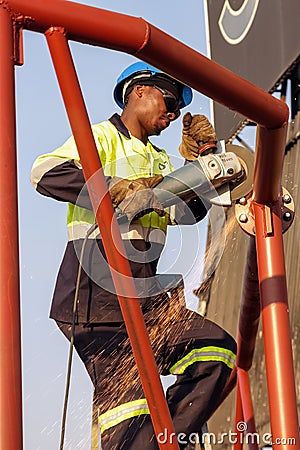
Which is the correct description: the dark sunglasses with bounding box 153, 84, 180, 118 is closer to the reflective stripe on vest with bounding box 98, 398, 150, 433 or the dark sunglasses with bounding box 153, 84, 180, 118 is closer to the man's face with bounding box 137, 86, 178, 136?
the man's face with bounding box 137, 86, 178, 136

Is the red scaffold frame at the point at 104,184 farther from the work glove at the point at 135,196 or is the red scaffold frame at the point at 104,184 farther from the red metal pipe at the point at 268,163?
the work glove at the point at 135,196

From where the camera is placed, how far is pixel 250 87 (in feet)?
6.50

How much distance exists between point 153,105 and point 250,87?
0.90 metres

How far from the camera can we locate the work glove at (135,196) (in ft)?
8.13

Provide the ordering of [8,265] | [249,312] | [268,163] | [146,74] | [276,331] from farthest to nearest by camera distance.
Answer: [146,74], [249,312], [268,163], [276,331], [8,265]

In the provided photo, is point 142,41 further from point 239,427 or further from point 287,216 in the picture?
point 239,427

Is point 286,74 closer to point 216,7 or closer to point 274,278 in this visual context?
point 216,7

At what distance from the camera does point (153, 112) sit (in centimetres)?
287

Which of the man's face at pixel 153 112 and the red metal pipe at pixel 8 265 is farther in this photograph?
the man's face at pixel 153 112

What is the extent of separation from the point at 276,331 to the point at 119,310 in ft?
2.41

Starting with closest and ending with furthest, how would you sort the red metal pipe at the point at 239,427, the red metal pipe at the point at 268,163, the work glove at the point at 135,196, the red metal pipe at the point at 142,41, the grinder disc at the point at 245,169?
the red metal pipe at the point at 142,41, the red metal pipe at the point at 268,163, the grinder disc at the point at 245,169, the work glove at the point at 135,196, the red metal pipe at the point at 239,427

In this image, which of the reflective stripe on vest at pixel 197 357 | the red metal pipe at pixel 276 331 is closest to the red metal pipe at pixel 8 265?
the red metal pipe at pixel 276 331

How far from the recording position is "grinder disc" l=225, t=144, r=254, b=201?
2342mm

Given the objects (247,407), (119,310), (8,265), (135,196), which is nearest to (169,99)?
(135,196)
